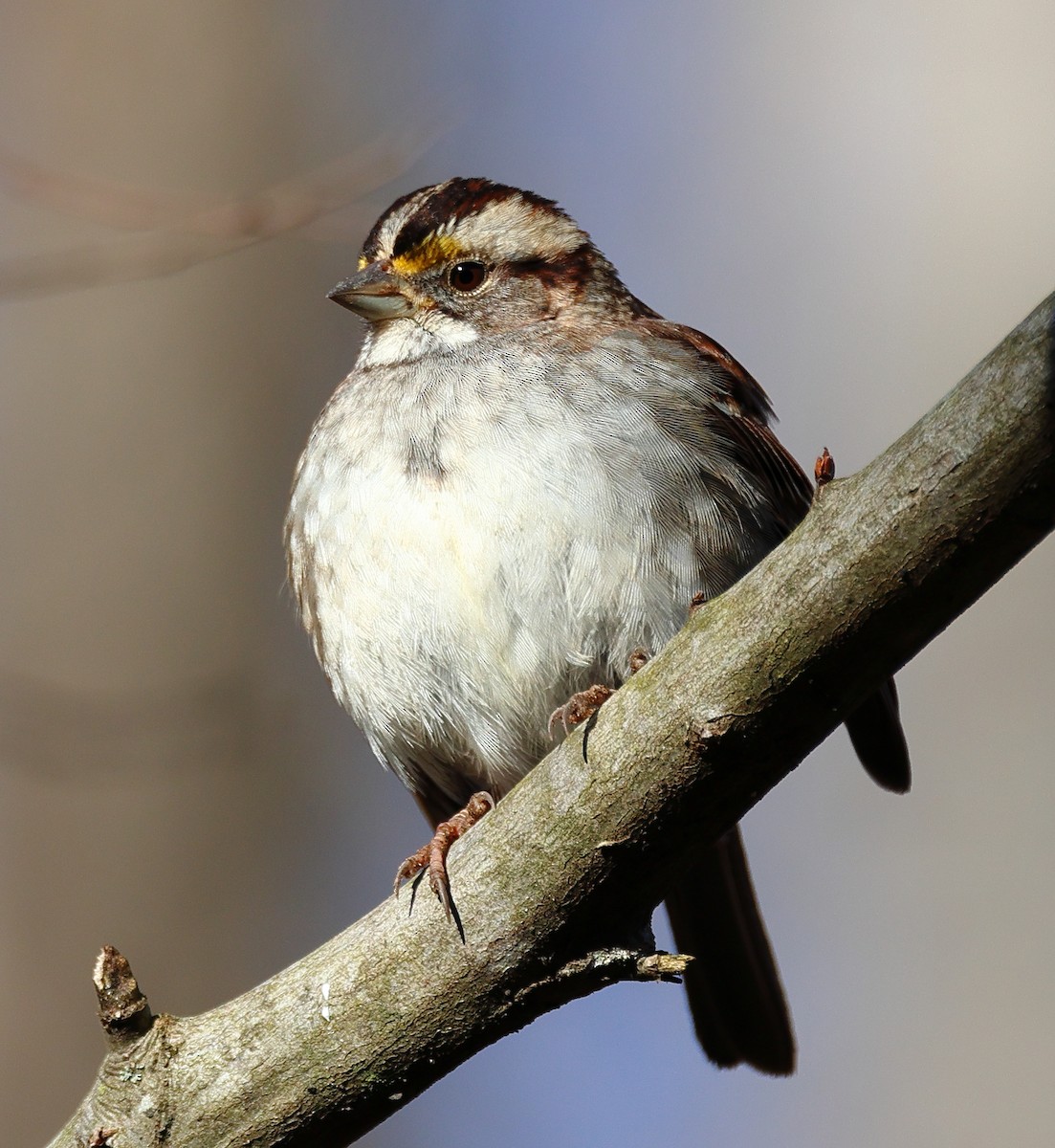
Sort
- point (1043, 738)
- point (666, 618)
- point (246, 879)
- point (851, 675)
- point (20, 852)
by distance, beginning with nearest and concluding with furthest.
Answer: point (851, 675) < point (666, 618) < point (1043, 738) < point (20, 852) < point (246, 879)

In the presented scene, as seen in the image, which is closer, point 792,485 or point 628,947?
point 628,947

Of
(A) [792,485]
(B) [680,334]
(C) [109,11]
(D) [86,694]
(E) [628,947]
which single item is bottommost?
(E) [628,947]

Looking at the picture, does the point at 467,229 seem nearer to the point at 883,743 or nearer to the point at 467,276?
the point at 467,276

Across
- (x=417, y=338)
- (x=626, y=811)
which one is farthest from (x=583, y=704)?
(x=417, y=338)

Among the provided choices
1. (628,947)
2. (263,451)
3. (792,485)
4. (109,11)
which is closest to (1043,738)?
(792,485)

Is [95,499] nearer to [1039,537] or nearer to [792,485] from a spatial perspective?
[792,485]

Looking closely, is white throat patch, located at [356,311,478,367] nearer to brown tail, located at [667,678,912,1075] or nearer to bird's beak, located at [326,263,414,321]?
bird's beak, located at [326,263,414,321]

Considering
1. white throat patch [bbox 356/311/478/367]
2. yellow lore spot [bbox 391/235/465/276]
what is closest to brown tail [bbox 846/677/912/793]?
white throat patch [bbox 356/311/478/367]
